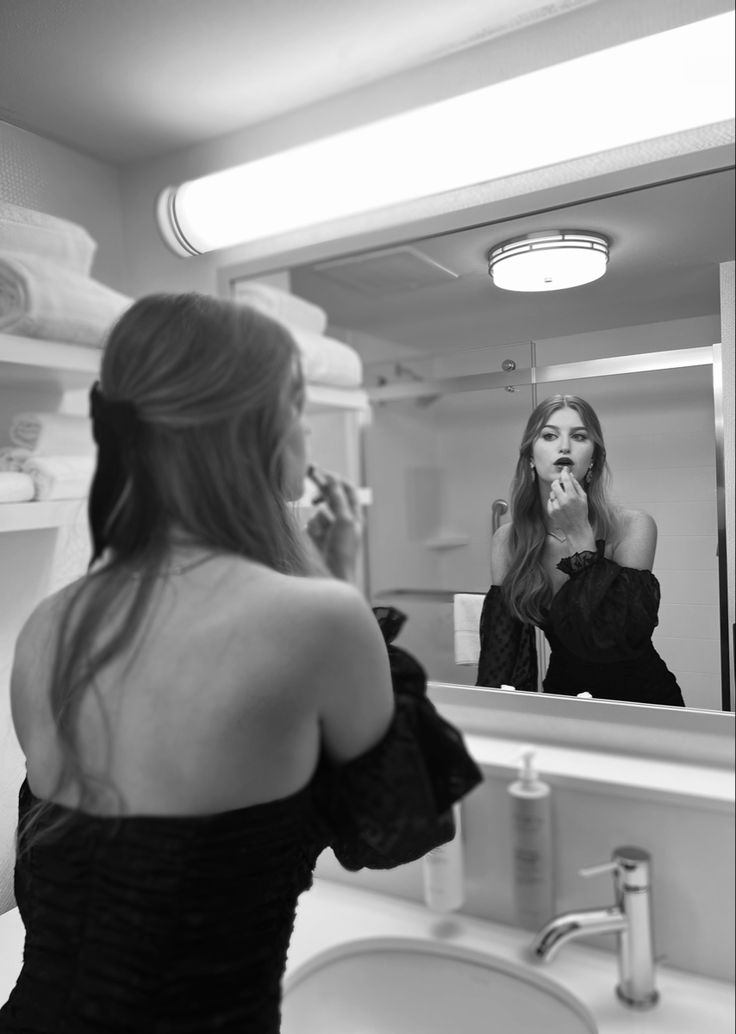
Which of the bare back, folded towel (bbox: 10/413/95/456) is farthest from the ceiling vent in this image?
the bare back

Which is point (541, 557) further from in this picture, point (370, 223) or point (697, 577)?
point (370, 223)

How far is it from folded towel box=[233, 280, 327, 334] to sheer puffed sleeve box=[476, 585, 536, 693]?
38 centimetres

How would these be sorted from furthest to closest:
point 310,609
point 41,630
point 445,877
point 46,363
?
point 445,877 < point 46,363 < point 41,630 < point 310,609

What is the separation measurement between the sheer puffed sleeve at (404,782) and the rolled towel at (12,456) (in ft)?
1.31

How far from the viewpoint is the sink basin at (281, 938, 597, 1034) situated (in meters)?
0.74

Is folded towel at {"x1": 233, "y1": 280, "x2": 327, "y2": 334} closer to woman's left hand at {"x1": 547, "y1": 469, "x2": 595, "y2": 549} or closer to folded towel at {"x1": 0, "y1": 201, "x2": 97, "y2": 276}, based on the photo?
folded towel at {"x1": 0, "y1": 201, "x2": 97, "y2": 276}

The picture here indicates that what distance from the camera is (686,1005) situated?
79 centimetres

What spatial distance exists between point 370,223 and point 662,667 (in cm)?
63

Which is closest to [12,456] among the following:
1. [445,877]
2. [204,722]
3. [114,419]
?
[114,419]

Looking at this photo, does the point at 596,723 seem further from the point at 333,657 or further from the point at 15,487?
the point at 15,487

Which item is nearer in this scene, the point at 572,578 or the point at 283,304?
the point at 572,578

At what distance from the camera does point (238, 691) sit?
456 millimetres

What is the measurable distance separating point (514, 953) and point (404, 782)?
511 millimetres

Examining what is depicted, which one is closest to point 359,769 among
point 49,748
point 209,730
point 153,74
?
point 209,730
